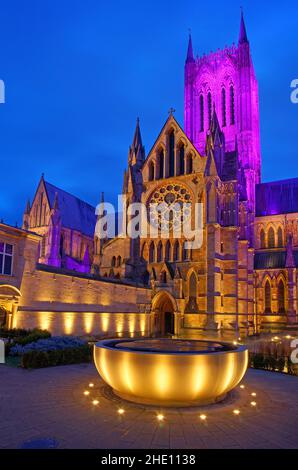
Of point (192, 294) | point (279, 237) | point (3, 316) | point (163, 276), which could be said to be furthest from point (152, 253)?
point (3, 316)

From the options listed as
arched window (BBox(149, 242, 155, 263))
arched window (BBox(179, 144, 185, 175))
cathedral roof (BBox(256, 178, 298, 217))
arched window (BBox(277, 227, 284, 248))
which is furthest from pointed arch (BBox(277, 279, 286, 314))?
arched window (BBox(179, 144, 185, 175))

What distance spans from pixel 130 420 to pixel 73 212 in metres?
57.1

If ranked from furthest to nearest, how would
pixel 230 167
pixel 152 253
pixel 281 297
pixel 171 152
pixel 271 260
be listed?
pixel 271 260, pixel 281 297, pixel 171 152, pixel 230 167, pixel 152 253

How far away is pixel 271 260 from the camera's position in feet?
172

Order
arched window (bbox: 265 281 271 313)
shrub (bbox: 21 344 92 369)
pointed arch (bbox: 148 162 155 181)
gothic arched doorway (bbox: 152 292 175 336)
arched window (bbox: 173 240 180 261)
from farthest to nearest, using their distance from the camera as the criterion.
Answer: arched window (bbox: 265 281 271 313) < pointed arch (bbox: 148 162 155 181) < arched window (bbox: 173 240 180 261) < gothic arched doorway (bbox: 152 292 175 336) < shrub (bbox: 21 344 92 369)

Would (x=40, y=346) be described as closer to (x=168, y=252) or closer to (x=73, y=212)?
(x=168, y=252)

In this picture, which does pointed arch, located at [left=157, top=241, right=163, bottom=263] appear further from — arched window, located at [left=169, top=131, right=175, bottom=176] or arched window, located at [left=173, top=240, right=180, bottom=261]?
arched window, located at [left=169, top=131, right=175, bottom=176]

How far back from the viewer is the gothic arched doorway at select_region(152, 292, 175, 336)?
42.0m

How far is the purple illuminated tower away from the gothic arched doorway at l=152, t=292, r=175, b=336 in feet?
104

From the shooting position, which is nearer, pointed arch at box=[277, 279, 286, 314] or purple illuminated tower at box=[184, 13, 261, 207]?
pointed arch at box=[277, 279, 286, 314]

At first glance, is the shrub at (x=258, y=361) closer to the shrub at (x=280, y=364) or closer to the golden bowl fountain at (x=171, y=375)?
the shrub at (x=280, y=364)

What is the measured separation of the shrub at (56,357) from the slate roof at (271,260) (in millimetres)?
37071

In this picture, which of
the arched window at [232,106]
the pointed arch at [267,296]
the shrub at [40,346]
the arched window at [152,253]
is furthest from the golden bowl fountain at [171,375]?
the arched window at [232,106]

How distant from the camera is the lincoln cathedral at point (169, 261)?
2767cm
